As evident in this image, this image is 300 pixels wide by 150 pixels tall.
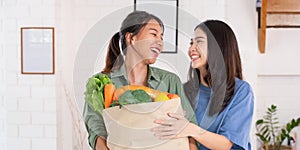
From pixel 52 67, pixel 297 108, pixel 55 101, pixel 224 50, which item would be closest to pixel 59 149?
pixel 55 101

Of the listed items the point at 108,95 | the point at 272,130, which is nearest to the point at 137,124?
the point at 108,95

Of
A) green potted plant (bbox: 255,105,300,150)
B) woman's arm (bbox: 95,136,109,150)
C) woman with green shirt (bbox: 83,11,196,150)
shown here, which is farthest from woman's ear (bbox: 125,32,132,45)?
green potted plant (bbox: 255,105,300,150)

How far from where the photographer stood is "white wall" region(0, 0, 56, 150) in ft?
6.90

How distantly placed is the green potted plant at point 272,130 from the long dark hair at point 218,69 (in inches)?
48.6

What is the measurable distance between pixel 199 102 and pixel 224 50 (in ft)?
0.49

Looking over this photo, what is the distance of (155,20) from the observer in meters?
0.92

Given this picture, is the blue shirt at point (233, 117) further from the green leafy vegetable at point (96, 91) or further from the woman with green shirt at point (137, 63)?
the green leafy vegetable at point (96, 91)

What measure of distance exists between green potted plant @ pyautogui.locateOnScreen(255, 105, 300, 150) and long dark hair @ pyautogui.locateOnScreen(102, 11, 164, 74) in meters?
1.40

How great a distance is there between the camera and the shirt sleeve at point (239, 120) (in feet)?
3.18

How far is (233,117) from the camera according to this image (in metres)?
0.98

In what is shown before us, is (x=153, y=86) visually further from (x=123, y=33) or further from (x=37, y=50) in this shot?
(x=37, y=50)

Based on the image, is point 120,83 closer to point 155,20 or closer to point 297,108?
point 155,20

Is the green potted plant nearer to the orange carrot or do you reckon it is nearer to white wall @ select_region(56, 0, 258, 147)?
white wall @ select_region(56, 0, 258, 147)

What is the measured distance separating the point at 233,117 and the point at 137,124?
245 mm
